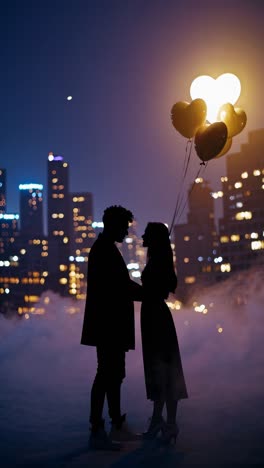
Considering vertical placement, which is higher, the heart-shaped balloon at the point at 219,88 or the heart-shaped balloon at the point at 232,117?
the heart-shaped balloon at the point at 219,88

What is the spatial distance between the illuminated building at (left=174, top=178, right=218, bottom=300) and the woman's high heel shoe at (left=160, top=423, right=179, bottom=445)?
120919 millimetres

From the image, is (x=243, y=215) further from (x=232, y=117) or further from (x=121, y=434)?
(x=121, y=434)

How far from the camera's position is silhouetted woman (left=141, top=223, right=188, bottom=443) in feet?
15.4

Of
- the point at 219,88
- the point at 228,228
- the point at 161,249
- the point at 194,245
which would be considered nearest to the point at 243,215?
the point at 228,228

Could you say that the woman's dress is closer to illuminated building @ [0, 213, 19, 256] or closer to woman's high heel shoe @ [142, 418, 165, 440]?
woman's high heel shoe @ [142, 418, 165, 440]

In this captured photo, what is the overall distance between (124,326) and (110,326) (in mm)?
129

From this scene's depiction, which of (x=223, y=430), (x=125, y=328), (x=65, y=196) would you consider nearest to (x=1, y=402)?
(x=125, y=328)

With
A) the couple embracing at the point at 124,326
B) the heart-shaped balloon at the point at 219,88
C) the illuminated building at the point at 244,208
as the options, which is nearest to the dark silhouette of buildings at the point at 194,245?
the illuminated building at the point at 244,208

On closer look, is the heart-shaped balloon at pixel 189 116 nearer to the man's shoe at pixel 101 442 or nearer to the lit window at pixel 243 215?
the man's shoe at pixel 101 442

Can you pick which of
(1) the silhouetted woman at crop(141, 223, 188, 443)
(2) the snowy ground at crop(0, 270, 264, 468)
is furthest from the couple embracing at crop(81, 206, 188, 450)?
(2) the snowy ground at crop(0, 270, 264, 468)

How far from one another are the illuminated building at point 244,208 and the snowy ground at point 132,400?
3893 inches

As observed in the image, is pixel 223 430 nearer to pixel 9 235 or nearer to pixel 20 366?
pixel 20 366

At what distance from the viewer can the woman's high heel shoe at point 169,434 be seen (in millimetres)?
4383

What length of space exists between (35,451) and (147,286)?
172 centimetres
